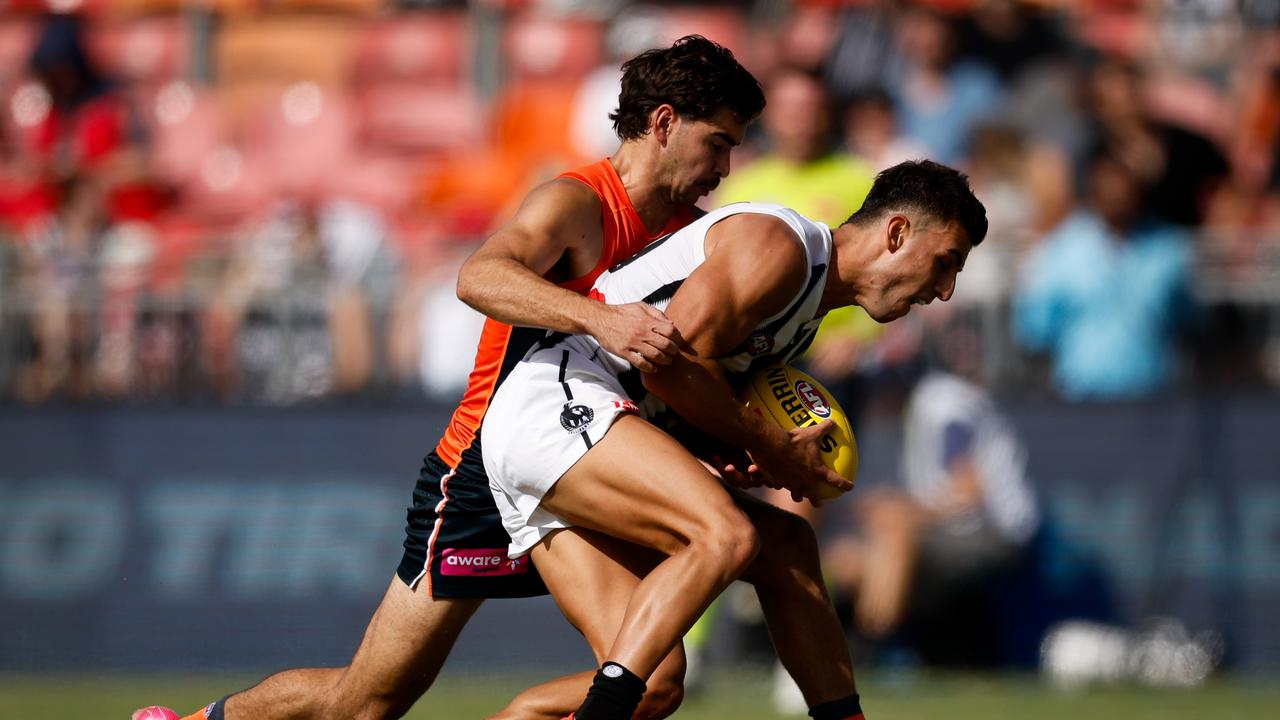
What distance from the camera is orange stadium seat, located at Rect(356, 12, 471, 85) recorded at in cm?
1608

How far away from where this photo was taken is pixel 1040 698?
9.25 meters

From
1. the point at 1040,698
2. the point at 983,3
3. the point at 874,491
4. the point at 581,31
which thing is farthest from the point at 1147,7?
the point at 1040,698

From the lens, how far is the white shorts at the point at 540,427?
5238mm

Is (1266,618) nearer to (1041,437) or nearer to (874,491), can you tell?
(1041,437)

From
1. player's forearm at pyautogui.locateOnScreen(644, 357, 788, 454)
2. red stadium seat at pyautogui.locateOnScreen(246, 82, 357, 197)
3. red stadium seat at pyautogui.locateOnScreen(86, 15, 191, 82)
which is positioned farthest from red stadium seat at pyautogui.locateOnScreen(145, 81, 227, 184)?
player's forearm at pyautogui.locateOnScreen(644, 357, 788, 454)

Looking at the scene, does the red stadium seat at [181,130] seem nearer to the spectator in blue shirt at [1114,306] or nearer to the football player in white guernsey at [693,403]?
the spectator in blue shirt at [1114,306]

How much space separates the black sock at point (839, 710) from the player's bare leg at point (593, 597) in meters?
0.55

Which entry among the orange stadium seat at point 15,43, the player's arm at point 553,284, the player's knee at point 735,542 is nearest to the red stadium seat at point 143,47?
the orange stadium seat at point 15,43

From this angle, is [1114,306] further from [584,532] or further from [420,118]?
[420,118]

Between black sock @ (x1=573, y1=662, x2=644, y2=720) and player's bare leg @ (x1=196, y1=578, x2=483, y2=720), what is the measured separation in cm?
82

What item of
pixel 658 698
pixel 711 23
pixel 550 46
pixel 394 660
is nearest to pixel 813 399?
pixel 658 698

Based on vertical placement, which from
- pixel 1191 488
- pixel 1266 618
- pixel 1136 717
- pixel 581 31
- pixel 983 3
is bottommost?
pixel 1136 717

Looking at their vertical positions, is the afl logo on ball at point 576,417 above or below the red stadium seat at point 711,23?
below

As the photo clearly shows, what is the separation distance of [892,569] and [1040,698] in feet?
4.83
